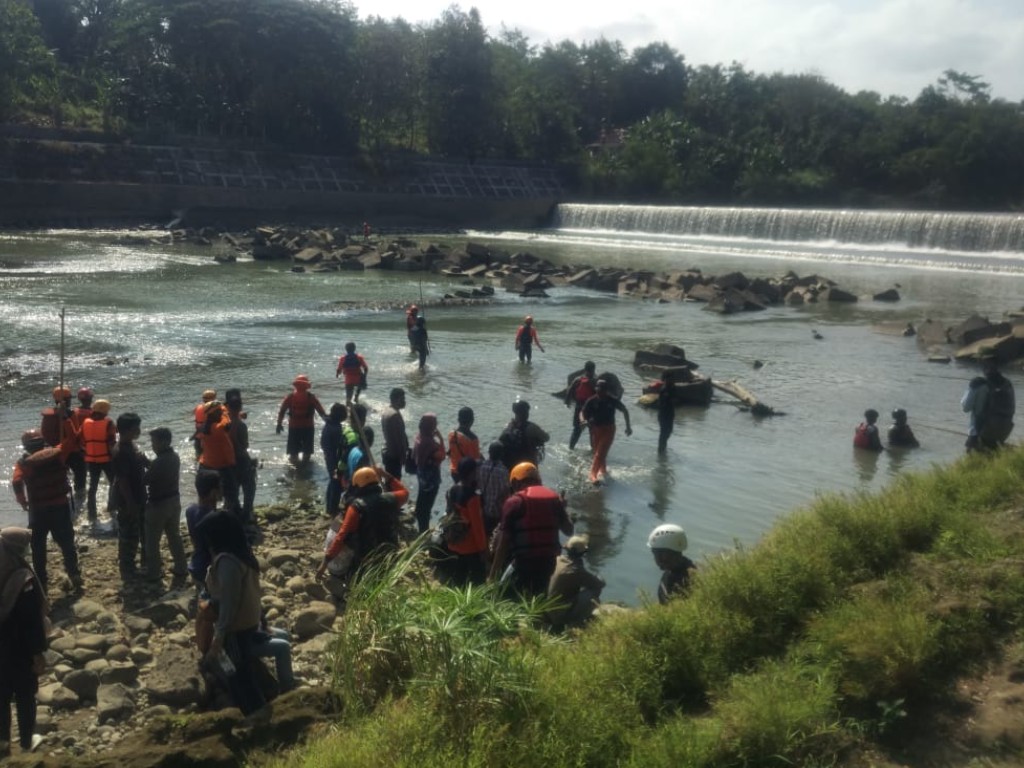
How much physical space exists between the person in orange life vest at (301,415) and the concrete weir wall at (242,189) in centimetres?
4770

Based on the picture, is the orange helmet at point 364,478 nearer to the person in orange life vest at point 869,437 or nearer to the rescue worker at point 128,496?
the rescue worker at point 128,496

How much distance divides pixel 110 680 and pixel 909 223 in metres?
46.6

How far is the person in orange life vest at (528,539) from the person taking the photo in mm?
7219

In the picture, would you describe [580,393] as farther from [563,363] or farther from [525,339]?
[563,363]

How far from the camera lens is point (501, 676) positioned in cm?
495

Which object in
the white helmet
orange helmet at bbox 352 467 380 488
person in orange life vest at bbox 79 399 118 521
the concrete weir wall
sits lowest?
person in orange life vest at bbox 79 399 118 521

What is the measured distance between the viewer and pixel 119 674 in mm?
6930

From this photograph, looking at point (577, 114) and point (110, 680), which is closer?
point (110, 680)

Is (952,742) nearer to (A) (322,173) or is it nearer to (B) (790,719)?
Answer: (B) (790,719)

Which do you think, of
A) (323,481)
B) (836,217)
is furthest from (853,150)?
(323,481)

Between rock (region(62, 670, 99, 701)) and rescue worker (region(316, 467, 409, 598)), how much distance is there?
1.71 m

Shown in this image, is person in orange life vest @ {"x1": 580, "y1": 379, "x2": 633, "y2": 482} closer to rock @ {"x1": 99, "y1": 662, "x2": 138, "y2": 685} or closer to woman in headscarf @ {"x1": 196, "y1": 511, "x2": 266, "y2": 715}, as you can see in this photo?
rock @ {"x1": 99, "y1": 662, "x2": 138, "y2": 685}

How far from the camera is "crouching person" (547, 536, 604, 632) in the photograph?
24.0 feet

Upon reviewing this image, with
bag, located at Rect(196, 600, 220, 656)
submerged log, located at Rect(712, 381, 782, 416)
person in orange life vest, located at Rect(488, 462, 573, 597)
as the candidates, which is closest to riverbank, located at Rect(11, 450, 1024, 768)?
bag, located at Rect(196, 600, 220, 656)
